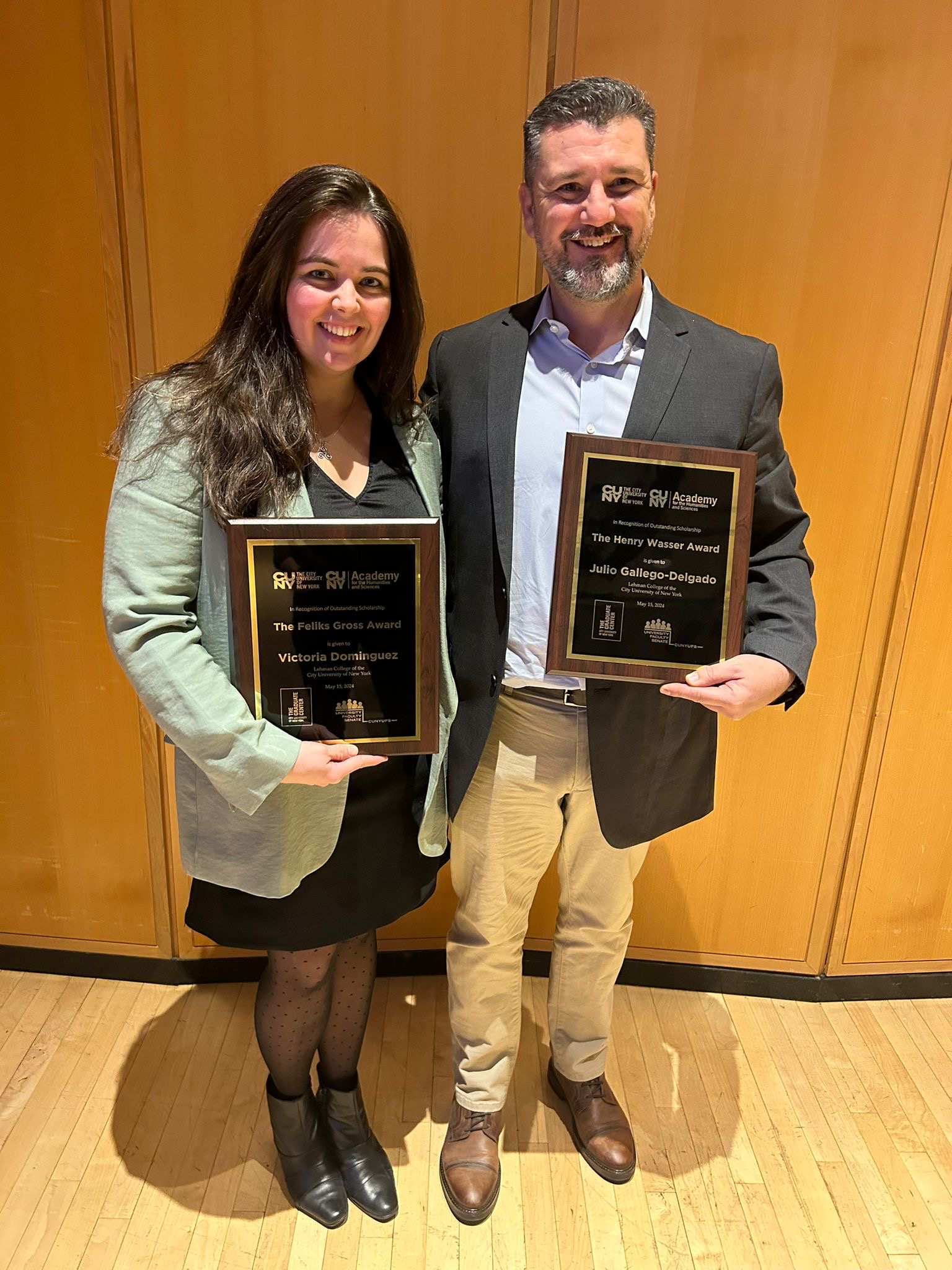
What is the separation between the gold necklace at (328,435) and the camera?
163 centimetres

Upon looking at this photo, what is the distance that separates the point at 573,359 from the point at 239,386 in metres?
0.59

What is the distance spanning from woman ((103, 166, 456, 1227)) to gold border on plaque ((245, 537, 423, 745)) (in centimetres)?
4

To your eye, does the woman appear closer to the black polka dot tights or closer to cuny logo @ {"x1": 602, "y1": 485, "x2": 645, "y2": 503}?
the black polka dot tights

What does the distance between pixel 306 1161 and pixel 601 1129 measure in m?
0.66

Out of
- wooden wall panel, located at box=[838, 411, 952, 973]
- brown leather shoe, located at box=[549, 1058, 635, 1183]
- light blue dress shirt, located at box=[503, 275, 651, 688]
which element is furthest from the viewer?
wooden wall panel, located at box=[838, 411, 952, 973]

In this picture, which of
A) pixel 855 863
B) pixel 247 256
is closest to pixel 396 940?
pixel 855 863

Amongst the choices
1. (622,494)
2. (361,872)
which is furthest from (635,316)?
(361,872)

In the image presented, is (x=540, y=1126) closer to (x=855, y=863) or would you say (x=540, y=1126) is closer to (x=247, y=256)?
(x=855, y=863)

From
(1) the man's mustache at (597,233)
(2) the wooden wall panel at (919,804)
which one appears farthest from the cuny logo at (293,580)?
(2) the wooden wall panel at (919,804)

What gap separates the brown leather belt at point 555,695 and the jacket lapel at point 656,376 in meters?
0.48

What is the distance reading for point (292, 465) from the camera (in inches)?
61.4

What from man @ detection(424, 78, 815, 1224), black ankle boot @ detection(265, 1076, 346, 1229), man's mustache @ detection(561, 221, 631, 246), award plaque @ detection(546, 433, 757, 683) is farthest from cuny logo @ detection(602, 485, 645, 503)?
black ankle boot @ detection(265, 1076, 346, 1229)

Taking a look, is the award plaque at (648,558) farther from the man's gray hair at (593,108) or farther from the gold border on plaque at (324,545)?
the man's gray hair at (593,108)

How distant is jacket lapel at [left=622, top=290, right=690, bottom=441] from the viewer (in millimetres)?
1639
